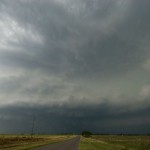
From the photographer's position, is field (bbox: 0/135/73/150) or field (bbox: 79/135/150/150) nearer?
field (bbox: 79/135/150/150)

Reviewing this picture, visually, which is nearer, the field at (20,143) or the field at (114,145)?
the field at (114,145)

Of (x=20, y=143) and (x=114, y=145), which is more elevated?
Result: (x=20, y=143)

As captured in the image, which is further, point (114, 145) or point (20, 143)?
point (20, 143)
